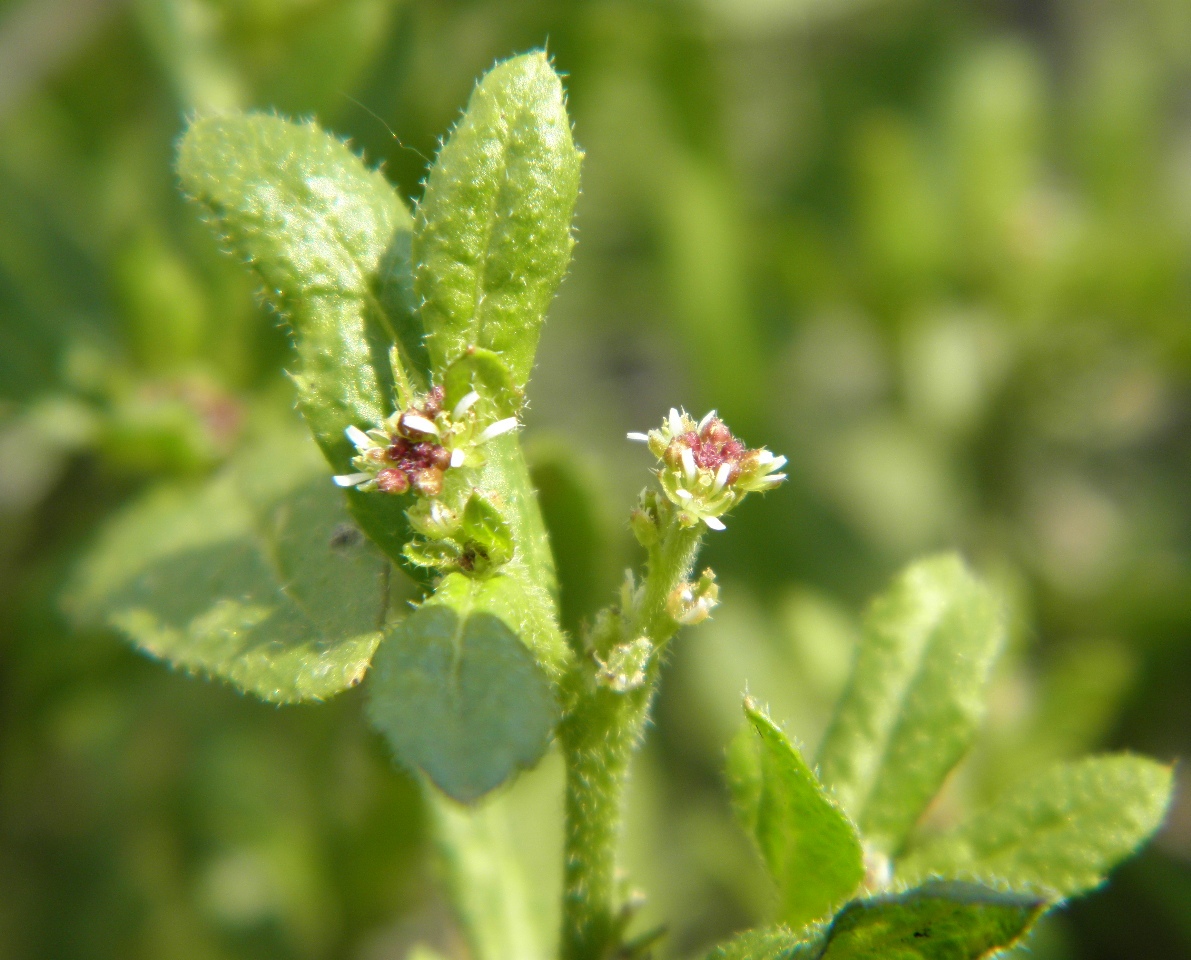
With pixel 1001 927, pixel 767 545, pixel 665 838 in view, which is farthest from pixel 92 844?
pixel 1001 927

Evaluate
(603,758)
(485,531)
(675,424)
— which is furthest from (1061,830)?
(485,531)

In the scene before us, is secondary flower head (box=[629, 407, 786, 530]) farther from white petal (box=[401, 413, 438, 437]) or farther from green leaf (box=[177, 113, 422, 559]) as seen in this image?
green leaf (box=[177, 113, 422, 559])

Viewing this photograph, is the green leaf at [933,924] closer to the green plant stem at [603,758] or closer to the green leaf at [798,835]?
the green leaf at [798,835]

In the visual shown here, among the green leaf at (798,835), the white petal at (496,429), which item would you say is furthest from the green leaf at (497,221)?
the green leaf at (798,835)

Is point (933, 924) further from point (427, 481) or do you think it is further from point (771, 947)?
point (427, 481)

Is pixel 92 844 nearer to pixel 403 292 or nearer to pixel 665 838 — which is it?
pixel 665 838

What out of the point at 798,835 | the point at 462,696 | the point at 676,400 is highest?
the point at 676,400
